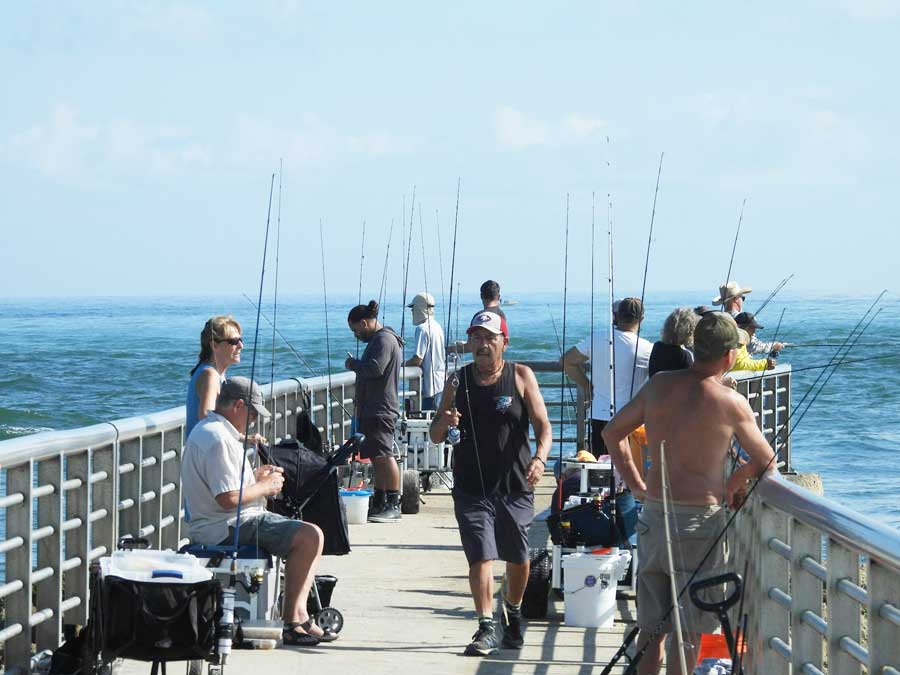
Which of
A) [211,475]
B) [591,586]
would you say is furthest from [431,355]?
[211,475]

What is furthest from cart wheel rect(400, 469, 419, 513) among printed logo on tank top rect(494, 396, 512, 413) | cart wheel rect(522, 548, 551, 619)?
printed logo on tank top rect(494, 396, 512, 413)

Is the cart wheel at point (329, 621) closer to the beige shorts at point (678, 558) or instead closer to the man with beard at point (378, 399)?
the beige shorts at point (678, 558)

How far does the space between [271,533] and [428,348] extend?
18.1ft

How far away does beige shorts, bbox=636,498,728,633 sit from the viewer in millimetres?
5176

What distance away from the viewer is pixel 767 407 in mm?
15195

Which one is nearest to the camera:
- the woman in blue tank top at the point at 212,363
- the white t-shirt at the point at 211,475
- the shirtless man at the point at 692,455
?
the shirtless man at the point at 692,455

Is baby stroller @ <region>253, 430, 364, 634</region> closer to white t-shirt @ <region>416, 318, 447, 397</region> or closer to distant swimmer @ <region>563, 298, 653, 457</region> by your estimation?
distant swimmer @ <region>563, 298, 653, 457</region>

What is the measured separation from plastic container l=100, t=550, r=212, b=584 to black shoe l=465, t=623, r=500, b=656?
1.81 m

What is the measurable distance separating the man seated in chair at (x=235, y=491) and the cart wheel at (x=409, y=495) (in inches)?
188

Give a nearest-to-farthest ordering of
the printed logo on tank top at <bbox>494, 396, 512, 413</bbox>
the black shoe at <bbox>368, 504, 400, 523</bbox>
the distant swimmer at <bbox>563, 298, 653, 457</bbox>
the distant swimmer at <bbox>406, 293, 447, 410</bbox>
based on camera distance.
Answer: the printed logo on tank top at <bbox>494, 396, 512, 413</bbox> → the distant swimmer at <bbox>563, 298, 653, 457</bbox> → the black shoe at <bbox>368, 504, 400, 523</bbox> → the distant swimmer at <bbox>406, 293, 447, 410</bbox>

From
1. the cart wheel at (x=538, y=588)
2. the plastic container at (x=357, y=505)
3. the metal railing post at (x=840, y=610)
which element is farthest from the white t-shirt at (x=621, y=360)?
the metal railing post at (x=840, y=610)

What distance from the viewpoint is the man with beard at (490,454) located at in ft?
22.1

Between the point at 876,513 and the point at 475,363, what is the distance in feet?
41.6

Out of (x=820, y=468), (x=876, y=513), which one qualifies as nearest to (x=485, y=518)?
(x=876, y=513)
